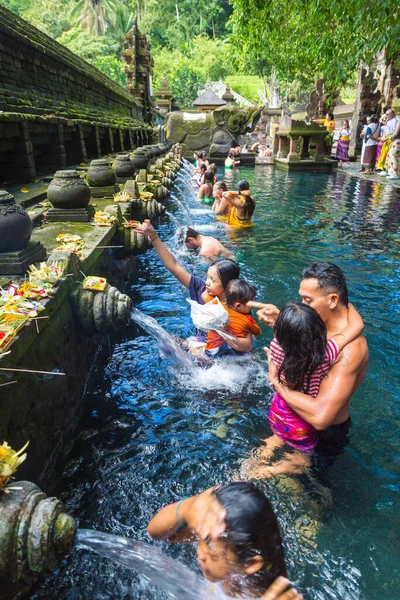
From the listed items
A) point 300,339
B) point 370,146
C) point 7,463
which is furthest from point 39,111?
point 370,146

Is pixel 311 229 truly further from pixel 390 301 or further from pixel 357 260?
pixel 390 301

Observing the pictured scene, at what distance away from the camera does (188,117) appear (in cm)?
2734

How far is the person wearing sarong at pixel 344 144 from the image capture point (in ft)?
76.5

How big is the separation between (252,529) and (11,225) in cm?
286

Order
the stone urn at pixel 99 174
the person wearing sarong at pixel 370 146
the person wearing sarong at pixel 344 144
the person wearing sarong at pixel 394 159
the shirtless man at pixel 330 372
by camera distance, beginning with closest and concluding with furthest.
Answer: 1. the shirtless man at pixel 330 372
2. the stone urn at pixel 99 174
3. the person wearing sarong at pixel 394 159
4. the person wearing sarong at pixel 370 146
5. the person wearing sarong at pixel 344 144

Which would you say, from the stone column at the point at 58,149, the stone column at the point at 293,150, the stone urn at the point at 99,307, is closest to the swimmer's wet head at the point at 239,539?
the stone urn at the point at 99,307

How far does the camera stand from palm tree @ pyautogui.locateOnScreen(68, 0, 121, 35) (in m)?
48.0

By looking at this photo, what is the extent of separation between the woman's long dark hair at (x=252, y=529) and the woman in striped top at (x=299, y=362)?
3.57 feet

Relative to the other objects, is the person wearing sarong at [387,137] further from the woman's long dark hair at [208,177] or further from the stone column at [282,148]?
the stone column at [282,148]

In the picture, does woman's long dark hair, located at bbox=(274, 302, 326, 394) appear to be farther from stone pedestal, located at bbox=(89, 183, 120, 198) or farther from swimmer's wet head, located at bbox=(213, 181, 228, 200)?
swimmer's wet head, located at bbox=(213, 181, 228, 200)

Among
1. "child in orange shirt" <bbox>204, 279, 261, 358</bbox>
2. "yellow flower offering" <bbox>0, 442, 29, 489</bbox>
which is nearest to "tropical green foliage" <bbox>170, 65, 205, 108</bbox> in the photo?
"child in orange shirt" <bbox>204, 279, 261, 358</bbox>

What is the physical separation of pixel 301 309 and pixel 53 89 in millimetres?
12567

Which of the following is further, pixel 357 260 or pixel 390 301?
pixel 357 260

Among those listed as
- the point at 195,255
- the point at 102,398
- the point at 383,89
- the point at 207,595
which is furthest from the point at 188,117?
the point at 207,595
